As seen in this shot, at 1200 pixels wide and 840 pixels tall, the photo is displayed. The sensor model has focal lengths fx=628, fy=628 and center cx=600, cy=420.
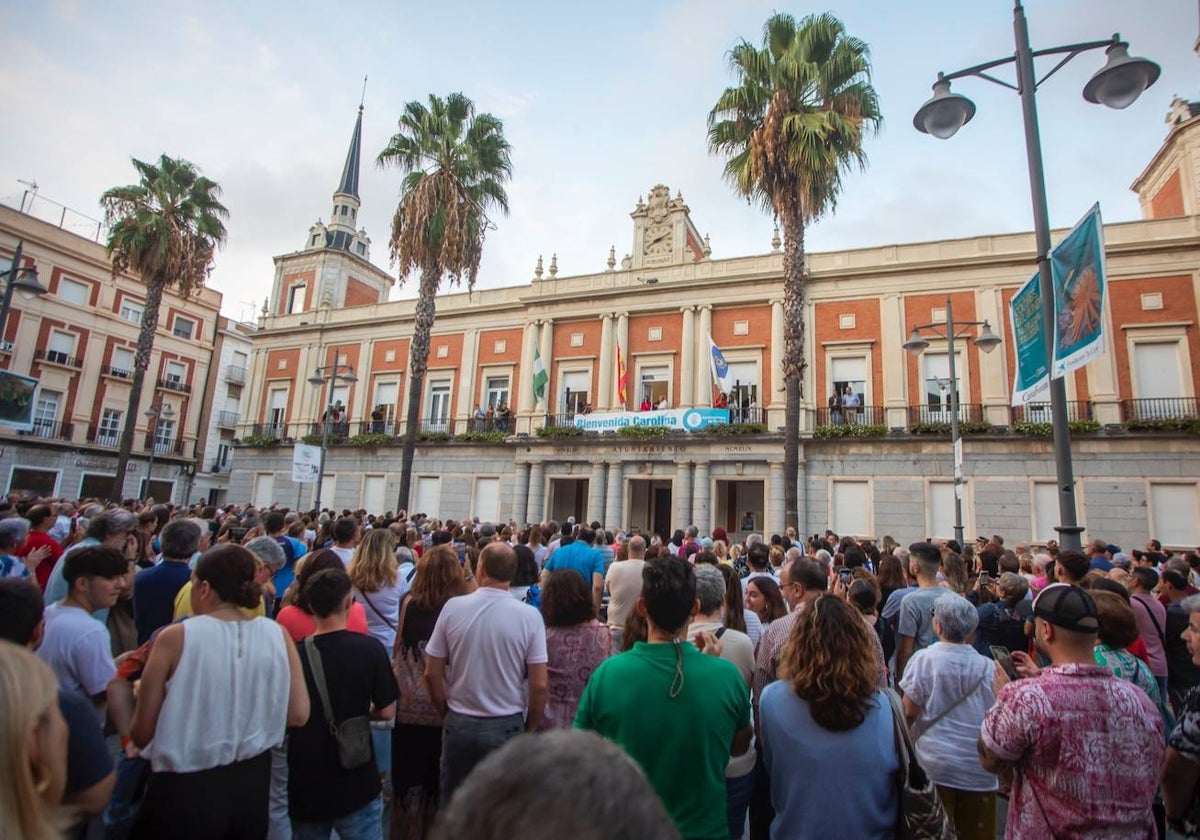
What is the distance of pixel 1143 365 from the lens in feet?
57.5

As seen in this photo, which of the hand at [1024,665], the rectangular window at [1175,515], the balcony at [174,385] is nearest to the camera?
the hand at [1024,665]

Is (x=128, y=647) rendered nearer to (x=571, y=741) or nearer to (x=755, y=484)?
(x=571, y=741)

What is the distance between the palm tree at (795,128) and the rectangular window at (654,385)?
24.6ft

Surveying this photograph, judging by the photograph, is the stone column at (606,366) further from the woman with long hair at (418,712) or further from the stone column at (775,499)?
the woman with long hair at (418,712)

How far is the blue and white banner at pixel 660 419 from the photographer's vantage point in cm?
2020

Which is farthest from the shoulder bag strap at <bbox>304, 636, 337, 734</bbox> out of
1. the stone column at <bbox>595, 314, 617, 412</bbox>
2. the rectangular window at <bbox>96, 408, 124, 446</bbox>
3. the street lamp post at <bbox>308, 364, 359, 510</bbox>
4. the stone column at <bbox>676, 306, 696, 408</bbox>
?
the rectangular window at <bbox>96, 408, 124, 446</bbox>

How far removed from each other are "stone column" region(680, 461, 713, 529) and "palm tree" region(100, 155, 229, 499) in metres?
18.5

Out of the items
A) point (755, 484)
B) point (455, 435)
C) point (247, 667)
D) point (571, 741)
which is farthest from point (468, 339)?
point (571, 741)

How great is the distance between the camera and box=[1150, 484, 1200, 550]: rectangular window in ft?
51.9

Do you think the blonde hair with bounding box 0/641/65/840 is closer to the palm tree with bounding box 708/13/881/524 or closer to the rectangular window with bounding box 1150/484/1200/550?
the palm tree with bounding box 708/13/881/524

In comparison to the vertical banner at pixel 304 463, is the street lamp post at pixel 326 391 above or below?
above

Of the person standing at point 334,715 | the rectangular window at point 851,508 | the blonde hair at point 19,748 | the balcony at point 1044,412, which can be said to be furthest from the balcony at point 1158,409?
the blonde hair at point 19,748

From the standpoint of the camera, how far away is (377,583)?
4418mm

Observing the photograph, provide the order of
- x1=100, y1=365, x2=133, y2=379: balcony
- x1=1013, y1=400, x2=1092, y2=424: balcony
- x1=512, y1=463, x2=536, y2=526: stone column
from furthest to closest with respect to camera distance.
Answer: x1=100, y1=365, x2=133, y2=379: balcony, x1=512, y1=463, x2=536, y2=526: stone column, x1=1013, y1=400, x2=1092, y2=424: balcony
